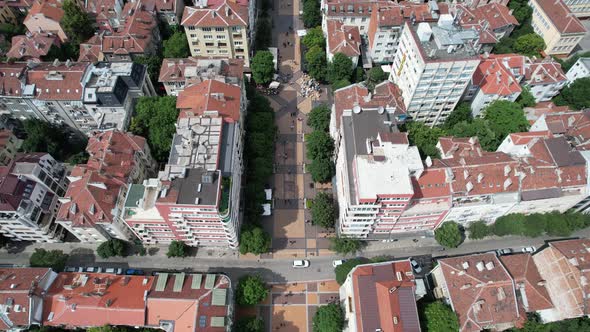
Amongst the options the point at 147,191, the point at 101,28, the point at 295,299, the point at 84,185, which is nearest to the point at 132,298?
the point at 147,191

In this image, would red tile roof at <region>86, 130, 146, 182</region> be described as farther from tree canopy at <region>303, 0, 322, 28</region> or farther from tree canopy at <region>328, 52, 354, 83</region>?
tree canopy at <region>303, 0, 322, 28</region>

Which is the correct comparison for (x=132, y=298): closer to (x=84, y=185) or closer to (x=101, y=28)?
(x=84, y=185)

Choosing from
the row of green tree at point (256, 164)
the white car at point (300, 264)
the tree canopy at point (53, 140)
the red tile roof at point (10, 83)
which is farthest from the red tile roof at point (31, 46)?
the white car at point (300, 264)

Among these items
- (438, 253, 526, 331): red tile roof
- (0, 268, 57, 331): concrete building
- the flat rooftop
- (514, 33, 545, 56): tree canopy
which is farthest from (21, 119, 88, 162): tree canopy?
(514, 33, 545, 56): tree canopy

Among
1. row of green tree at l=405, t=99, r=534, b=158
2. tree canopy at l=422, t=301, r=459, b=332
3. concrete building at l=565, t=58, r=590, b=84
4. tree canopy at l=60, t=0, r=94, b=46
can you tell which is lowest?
tree canopy at l=422, t=301, r=459, b=332

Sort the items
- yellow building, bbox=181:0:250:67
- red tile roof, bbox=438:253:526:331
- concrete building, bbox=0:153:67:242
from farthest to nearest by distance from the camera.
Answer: yellow building, bbox=181:0:250:67, concrete building, bbox=0:153:67:242, red tile roof, bbox=438:253:526:331
